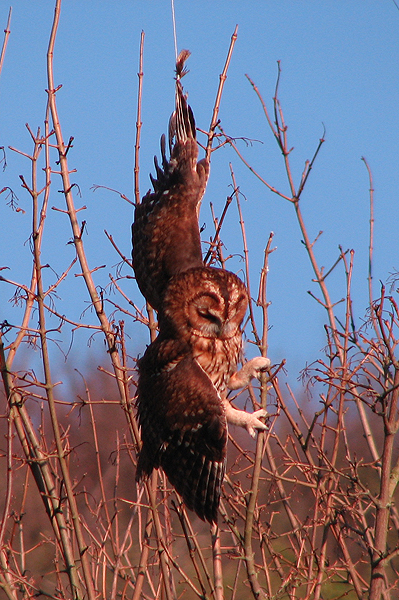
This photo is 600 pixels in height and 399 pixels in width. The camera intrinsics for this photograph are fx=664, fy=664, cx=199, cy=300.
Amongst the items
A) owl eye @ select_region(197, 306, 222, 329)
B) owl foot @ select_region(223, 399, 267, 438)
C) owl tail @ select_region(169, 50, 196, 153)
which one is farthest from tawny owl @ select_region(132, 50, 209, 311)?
owl foot @ select_region(223, 399, 267, 438)

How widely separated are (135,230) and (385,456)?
5.92ft

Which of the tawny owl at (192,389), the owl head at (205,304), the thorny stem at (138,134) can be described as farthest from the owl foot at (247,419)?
the thorny stem at (138,134)

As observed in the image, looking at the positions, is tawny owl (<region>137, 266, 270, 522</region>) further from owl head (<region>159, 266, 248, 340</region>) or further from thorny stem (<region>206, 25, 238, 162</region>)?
thorny stem (<region>206, 25, 238, 162</region>)

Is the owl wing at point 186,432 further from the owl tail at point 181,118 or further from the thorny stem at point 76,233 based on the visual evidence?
the owl tail at point 181,118

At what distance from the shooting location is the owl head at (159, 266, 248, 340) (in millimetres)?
3156

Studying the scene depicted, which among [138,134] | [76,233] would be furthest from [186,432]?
[138,134]

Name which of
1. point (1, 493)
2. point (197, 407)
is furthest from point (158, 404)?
point (1, 493)

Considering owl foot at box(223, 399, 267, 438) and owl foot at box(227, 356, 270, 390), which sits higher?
owl foot at box(227, 356, 270, 390)

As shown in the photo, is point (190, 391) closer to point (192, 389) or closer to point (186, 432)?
point (192, 389)

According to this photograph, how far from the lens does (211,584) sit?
9.84ft

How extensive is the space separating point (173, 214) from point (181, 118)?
1.87 ft

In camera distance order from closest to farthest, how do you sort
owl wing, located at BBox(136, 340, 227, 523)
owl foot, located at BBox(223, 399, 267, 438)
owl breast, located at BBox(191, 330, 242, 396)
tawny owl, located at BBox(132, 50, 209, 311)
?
owl foot, located at BBox(223, 399, 267, 438)
owl wing, located at BBox(136, 340, 227, 523)
owl breast, located at BBox(191, 330, 242, 396)
tawny owl, located at BBox(132, 50, 209, 311)

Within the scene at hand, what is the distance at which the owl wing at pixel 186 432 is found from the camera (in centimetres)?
314

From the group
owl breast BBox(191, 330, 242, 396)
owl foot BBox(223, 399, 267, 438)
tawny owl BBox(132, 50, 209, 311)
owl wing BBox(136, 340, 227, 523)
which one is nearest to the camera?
owl foot BBox(223, 399, 267, 438)
